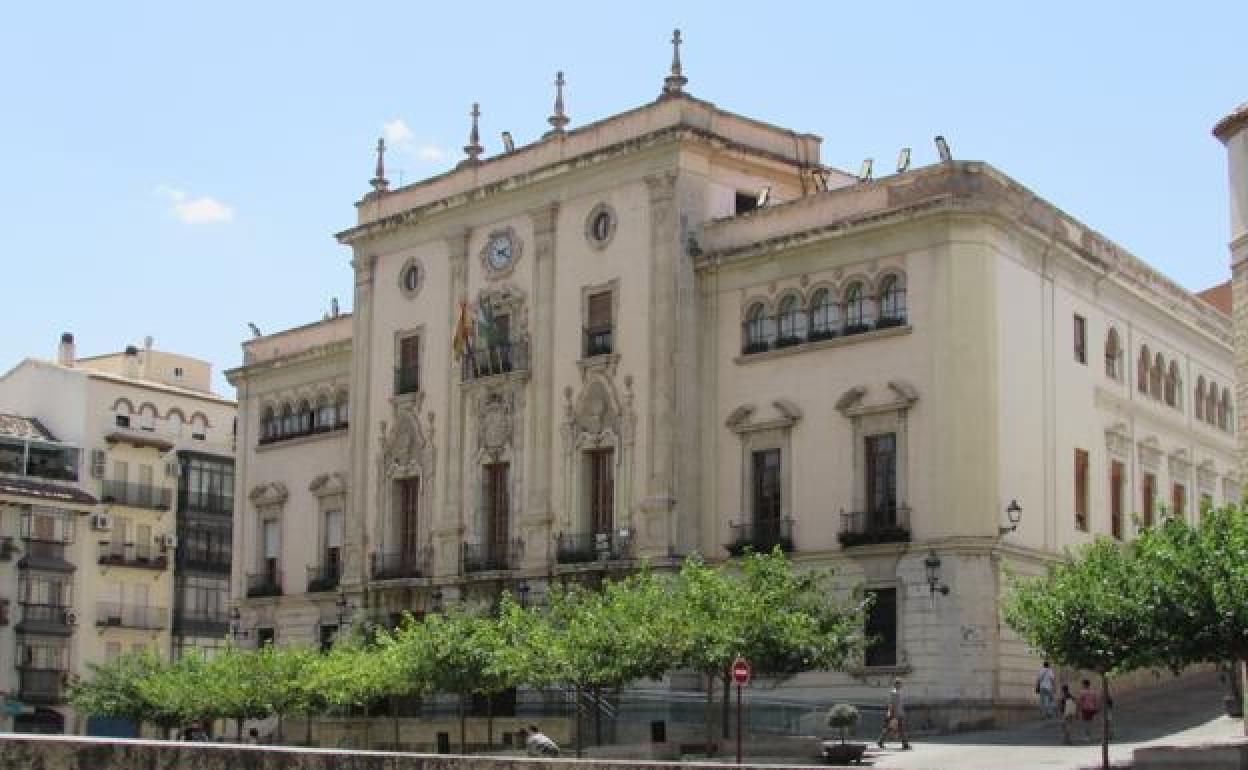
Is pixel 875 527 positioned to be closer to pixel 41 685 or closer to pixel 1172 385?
pixel 1172 385

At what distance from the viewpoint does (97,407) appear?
233ft

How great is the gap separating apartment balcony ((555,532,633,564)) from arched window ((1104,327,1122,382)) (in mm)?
11040

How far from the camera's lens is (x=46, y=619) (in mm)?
66312

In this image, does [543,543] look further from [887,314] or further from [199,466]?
[199,466]

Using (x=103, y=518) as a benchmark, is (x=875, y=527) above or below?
below

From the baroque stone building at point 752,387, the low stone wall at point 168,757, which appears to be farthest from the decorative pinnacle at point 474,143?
the low stone wall at point 168,757

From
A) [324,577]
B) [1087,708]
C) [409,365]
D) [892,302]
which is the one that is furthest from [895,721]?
[324,577]

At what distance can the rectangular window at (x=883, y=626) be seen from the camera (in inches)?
1500

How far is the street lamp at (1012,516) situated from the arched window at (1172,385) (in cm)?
984

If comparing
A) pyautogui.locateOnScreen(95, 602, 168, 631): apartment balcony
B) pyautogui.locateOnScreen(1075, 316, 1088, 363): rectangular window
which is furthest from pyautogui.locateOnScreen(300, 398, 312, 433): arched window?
pyautogui.locateOnScreen(1075, 316, 1088, 363): rectangular window

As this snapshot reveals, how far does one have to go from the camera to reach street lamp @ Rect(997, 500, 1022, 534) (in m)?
37.3

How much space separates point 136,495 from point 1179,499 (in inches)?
1539

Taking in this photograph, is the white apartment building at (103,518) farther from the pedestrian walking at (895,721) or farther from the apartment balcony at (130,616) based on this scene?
the pedestrian walking at (895,721)

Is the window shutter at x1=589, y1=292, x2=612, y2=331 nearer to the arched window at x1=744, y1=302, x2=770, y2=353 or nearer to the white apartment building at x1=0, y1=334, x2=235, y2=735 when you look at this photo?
the arched window at x1=744, y1=302, x2=770, y2=353
